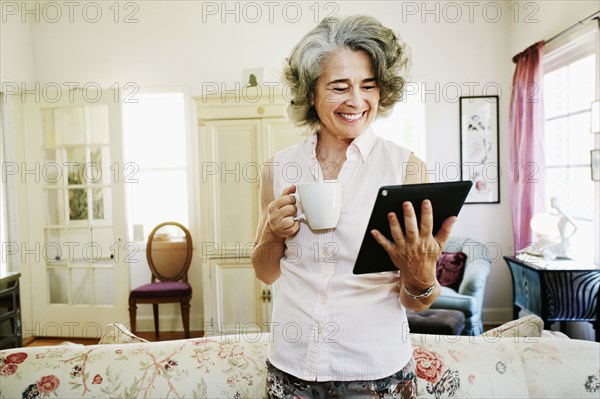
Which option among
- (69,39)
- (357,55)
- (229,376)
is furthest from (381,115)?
(69,39)

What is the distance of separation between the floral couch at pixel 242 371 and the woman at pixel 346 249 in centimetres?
25

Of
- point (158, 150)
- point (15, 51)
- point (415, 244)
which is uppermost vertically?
point (15, 51)

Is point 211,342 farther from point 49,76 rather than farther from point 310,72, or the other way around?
point 49,76

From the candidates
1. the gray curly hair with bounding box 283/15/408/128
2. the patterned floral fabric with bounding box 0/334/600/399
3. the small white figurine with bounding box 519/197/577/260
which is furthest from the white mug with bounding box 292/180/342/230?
the small white figurine with bounding box 519/197/577/260

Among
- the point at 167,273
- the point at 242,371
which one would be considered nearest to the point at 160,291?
the point at 167,273

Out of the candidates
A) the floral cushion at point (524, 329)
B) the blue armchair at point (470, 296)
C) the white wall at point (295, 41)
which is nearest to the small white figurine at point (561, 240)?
the blue armchair at point (470, 296)

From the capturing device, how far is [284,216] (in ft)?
3.05

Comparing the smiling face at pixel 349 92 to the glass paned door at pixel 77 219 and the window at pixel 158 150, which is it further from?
the window at pixel 158 150

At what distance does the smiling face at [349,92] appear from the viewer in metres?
0.95

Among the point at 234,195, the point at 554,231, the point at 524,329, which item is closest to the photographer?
the point at 524,329

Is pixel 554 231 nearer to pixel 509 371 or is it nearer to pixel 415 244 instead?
pixel 509 371

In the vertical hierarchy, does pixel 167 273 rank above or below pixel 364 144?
below

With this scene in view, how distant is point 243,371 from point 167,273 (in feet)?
10.6

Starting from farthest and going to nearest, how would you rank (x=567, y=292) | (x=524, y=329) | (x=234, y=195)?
(x=234, y=195) < (x=567, y=292) < (x=524, y=329)
